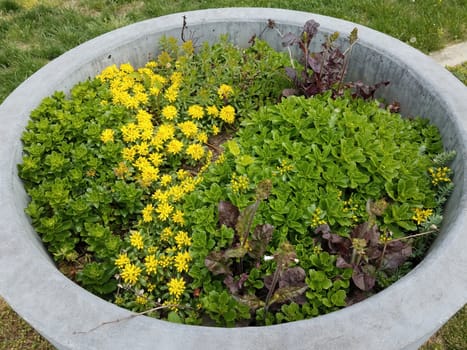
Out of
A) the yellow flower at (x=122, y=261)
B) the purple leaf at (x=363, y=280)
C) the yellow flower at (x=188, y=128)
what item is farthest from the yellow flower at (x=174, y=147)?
the purple leaf at (x=363, y=280)

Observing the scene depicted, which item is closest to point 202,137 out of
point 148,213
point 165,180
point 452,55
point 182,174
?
point 182,174

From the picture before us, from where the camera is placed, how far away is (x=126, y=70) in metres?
2.86

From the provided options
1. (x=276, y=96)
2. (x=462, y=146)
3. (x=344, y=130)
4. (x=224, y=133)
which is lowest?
(x=224, y=133)

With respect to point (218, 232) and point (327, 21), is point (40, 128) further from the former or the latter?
point (327, 21)

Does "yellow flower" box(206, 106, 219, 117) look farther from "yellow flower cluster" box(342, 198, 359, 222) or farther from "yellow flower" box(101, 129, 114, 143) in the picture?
"yellow flower cluster" box(342, 198, 359, 222)

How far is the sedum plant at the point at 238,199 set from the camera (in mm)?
1888

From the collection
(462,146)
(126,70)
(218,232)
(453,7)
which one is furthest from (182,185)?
(453,7)

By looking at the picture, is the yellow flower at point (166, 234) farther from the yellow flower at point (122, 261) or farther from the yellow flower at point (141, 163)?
the yellow flower at point (141, 163)

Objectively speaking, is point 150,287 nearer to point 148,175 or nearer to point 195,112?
point 148,175

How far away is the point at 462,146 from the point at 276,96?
122 centimetres

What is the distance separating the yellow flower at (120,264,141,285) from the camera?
6.65 feet

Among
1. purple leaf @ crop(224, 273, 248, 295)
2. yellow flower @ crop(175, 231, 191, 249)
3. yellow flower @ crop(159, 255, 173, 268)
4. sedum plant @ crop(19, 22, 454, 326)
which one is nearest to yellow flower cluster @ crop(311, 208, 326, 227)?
sedum plant @ crop(19, 22, 454, 326)

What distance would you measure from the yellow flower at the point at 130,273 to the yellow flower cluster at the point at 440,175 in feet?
4.91

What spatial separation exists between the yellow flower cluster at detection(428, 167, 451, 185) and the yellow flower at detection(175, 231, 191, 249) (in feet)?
4.06
